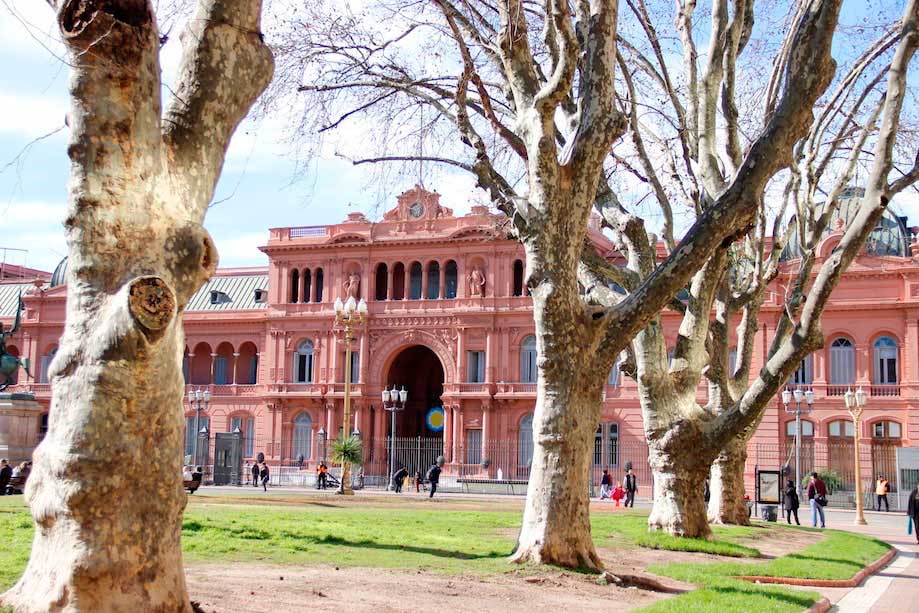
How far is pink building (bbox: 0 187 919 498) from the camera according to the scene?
44125 millimetres

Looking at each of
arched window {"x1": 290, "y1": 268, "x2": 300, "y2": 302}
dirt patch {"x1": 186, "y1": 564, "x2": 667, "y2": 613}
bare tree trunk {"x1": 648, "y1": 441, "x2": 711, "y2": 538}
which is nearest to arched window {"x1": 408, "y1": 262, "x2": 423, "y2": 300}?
arched window {"x1": 290, "y1": 268, "x2": 300, "y2": 302}

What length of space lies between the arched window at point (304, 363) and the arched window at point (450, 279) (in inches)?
304

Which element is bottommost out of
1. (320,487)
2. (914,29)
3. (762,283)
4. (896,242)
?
(320,487)

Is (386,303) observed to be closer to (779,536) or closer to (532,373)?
(532,373)

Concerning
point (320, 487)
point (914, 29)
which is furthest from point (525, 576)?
point (320, 487)

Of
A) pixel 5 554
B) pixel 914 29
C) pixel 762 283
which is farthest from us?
pixel 762 283

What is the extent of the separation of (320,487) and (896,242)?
2758 cm

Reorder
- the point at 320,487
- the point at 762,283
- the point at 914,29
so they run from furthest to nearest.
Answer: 1. the point at 320,487
2. the point at 762,283
3. the point at 914,29

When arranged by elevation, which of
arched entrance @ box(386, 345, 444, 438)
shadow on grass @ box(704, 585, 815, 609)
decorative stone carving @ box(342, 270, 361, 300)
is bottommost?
shadow on grass @ box(704, 585, 815, 609)

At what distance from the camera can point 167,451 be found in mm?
5719

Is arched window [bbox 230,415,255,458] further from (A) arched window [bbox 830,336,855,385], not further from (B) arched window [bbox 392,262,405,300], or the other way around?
(A) arched window [bbox 830,336,855,385]

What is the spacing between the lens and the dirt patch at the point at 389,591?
768 centimetres

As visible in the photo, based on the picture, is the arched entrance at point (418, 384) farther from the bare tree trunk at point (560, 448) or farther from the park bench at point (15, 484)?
the bare tree trunk at point (560, 448)

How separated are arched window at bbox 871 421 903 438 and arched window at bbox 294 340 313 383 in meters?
27.1
